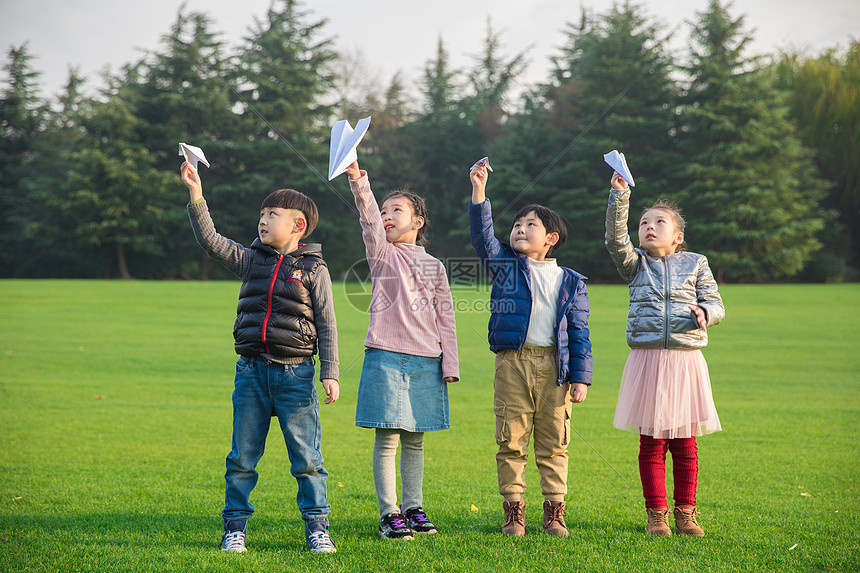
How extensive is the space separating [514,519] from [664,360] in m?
1.09

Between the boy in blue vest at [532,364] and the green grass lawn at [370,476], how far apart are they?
283mm

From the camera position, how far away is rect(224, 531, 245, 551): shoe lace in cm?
304

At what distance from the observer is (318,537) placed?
10.1 ft

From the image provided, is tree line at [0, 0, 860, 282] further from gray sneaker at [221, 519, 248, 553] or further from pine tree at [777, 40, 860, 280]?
gray sneaker at [221, 519, 248, 553]

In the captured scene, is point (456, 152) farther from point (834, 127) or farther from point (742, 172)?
point (834, 127)

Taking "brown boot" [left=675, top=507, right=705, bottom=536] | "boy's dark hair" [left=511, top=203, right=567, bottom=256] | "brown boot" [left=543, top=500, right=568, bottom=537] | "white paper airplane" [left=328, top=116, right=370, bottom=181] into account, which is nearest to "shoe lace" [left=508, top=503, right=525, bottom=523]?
"brown boot" [left=543, top=500, right=568, bottom=537]

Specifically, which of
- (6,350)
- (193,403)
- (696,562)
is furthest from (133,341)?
(696,562)

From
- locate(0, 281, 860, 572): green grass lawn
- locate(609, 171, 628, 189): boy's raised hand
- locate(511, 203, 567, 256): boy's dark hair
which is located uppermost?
locate(609, 171, 628, 189): boy's raised hand

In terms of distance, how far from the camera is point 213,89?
34000 mm

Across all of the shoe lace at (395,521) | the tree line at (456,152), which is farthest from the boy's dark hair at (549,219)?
the tree line at (456,152)

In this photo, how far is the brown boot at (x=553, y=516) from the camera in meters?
3.35

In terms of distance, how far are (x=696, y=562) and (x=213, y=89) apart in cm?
3509

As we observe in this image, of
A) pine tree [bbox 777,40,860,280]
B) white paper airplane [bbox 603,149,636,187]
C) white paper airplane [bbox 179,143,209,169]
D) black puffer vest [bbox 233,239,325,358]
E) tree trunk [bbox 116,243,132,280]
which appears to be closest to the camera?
white paper airplane [bbox 179,143,209,169]

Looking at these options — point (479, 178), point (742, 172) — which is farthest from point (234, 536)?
point (742, 172)
